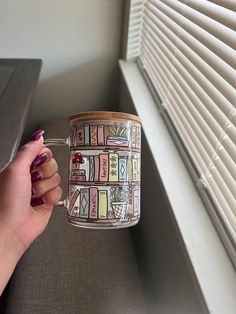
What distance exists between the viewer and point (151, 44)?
1449mm

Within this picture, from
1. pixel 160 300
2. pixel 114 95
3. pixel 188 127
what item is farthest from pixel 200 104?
pixel 114 95

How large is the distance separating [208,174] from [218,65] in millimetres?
240

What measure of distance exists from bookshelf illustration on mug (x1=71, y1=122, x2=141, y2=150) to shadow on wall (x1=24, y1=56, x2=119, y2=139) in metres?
1.37

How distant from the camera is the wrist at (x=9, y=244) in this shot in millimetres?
616

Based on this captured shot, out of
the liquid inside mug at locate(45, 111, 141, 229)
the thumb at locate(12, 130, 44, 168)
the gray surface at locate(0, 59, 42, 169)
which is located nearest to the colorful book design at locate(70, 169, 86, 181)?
the liquid inside mug at locate(45, 111, 141, 229)

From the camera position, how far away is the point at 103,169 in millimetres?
519

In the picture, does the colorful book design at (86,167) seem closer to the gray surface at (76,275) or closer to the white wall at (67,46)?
the gray surface at (76,275)

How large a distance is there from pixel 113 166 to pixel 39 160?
177mm

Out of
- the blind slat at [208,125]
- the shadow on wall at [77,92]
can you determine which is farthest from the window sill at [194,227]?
the shadow on wall at [77,92]

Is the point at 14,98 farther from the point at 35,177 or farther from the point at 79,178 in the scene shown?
the point at 79,178

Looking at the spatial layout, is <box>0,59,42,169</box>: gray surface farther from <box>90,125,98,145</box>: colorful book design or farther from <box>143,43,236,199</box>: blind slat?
<box>143,43,236,199</box>: blind slat

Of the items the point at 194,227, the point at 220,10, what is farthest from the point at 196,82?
the point at 194,227

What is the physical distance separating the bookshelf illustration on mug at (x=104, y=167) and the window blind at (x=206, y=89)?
0.24 metres

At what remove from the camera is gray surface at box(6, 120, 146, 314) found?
82cm
